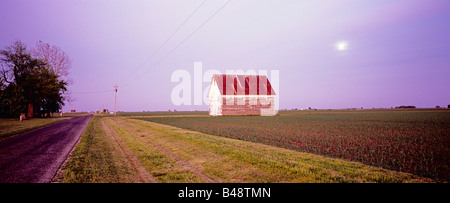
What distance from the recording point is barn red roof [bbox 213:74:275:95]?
2066 inches

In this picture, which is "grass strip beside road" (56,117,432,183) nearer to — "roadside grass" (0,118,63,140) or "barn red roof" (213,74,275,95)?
"roadside grass" (0,118,63,140)

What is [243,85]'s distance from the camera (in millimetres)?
54625

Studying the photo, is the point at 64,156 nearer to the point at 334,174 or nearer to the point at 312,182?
the point at 312,182

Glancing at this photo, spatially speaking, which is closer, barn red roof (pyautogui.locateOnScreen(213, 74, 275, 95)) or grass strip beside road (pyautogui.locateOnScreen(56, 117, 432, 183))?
grass strip beside road (pyautogui.locateOnScreen(56, 117, 432, 183))

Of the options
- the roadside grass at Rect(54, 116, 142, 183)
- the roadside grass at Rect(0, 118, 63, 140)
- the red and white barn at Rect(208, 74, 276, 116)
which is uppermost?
the red and white barn at Rect(208, 74, 276, 116)

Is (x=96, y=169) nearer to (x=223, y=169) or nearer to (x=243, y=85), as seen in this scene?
(x=223, y=169)

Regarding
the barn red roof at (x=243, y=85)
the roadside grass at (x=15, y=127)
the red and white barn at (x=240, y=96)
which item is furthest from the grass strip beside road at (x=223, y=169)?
the barn red roof at (x=243, y=85)

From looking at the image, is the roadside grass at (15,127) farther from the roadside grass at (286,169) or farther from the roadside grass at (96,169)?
the roadside grass at (286,169)

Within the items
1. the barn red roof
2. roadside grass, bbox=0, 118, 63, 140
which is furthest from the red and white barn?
roadside grass, bbox=0, 118, 63, 140

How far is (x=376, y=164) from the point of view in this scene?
732cm
